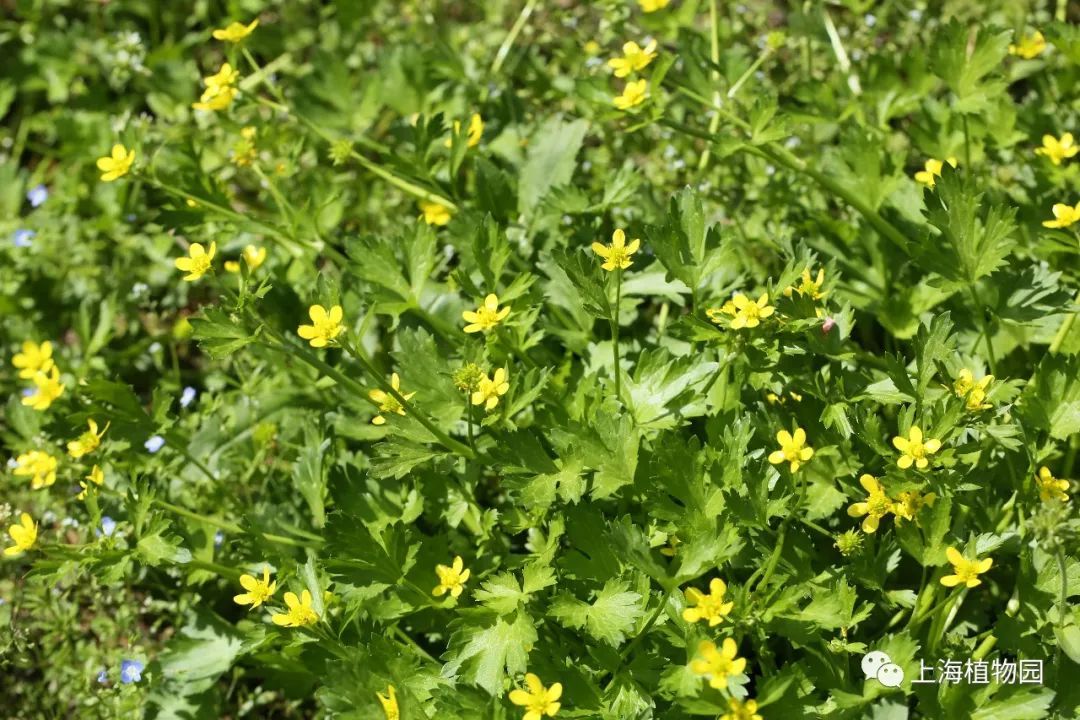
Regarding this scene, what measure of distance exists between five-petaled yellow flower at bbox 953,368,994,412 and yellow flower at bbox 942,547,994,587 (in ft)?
0.98

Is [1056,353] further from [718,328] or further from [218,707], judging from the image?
[218,707]

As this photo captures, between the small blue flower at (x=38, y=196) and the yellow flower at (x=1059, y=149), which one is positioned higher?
the yellow flower at (x=1059, y=149)

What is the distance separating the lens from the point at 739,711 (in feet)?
6.35

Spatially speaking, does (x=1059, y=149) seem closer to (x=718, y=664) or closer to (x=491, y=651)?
(x=718, y=664)

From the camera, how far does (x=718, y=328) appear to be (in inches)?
94.9

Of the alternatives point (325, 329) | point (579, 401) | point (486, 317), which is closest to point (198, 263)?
point (325, 329)

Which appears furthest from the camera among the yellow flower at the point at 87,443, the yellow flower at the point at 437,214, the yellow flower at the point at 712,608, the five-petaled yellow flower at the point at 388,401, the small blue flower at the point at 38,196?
the small blue flower at the point at 38,196

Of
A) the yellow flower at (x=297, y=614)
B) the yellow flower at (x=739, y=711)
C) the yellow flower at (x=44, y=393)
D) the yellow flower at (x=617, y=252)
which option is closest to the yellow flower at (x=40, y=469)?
the yellow flower at (x=44, y=393)

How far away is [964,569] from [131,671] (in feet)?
6.44

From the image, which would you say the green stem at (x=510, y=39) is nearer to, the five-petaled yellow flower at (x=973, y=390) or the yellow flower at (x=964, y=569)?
the five-petaled yellow flower at (x=973, y=390)

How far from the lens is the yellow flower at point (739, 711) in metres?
1.92

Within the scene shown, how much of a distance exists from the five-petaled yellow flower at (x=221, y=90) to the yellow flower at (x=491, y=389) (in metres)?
1.18

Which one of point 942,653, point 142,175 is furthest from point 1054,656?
point 142,175

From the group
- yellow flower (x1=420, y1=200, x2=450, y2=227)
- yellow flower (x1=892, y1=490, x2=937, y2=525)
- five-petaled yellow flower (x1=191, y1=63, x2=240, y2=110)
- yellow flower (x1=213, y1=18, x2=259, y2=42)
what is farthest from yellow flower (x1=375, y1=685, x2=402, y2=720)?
yellow flower (x1=213, y1=18, x2=259, y2=42)
